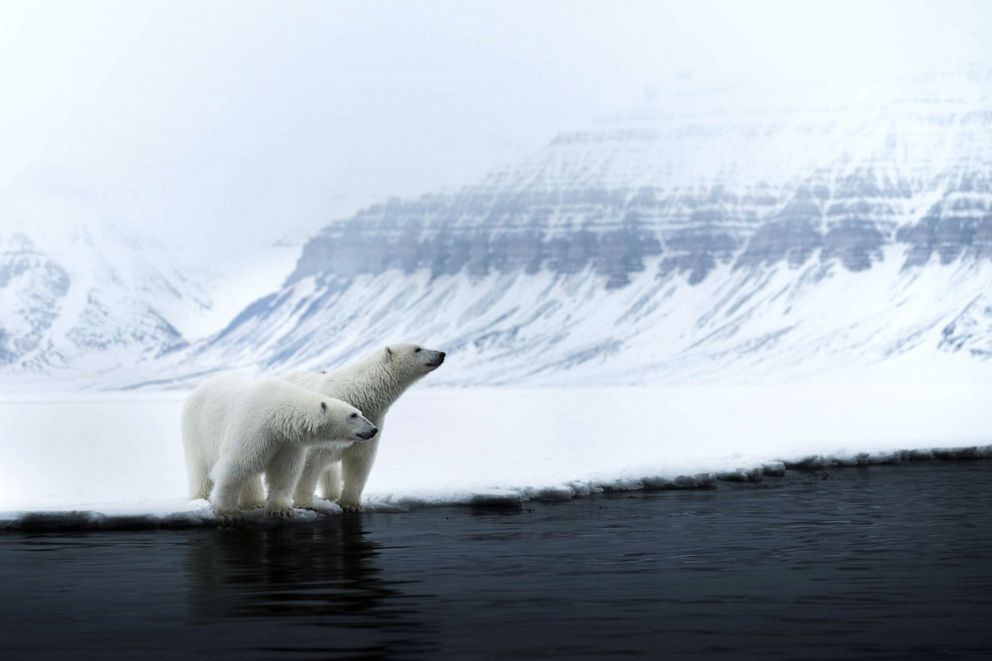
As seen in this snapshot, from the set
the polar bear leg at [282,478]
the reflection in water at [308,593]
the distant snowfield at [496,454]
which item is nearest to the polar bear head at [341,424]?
the polar bear leg at [282,478]

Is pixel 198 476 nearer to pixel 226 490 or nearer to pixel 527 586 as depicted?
pixel 226 490

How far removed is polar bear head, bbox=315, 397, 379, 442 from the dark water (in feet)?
3.67

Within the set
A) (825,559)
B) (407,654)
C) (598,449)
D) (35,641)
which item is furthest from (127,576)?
(598,449)

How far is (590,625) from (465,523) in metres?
7.95

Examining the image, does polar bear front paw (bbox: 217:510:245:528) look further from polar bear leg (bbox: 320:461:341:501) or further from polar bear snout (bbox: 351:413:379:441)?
polar bear leg (bbox: 320:461:341:501)

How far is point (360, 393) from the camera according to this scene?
21.1 m

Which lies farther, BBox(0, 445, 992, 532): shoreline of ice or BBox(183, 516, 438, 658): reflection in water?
BBox(0, 445, 992, 532): shoreline of ice

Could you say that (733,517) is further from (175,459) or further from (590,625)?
(175,459)

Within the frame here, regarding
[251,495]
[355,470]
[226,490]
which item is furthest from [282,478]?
[355,470]

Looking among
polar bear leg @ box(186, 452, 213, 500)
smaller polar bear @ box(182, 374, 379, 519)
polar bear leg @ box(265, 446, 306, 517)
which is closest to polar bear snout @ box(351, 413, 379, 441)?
smaller polar bear @ box(182, 374, 379, 519)

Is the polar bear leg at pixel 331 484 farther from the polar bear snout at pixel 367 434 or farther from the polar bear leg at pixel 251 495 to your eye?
the polar bear snout at pixel 367 434

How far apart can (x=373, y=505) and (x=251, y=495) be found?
1.89m

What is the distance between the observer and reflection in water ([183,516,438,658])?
11.3m

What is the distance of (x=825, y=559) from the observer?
50.9 feet
